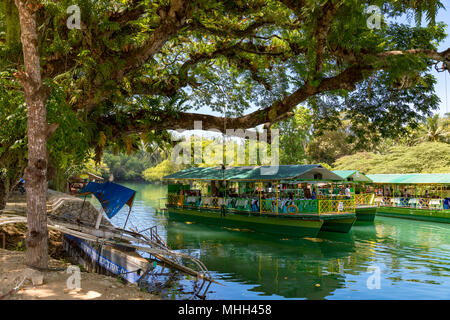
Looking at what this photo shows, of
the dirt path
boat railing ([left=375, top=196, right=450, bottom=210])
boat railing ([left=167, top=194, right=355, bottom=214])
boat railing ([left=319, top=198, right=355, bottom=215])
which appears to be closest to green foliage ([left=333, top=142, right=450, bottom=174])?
boat railing ([left=375, top=196, right=450, bottom=210])

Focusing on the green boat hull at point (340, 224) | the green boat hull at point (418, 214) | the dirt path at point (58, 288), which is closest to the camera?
the dirt path at point (58, 288)

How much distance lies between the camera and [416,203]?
26109 mm

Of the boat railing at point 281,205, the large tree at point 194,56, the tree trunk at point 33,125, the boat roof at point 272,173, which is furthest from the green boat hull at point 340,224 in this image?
the tree trunk at point 33,125

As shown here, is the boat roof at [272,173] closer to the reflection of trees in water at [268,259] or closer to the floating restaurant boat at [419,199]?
the reflection of trees in water at [268,259]

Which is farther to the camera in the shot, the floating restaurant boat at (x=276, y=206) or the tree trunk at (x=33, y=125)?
the floating restaurant boat at (x=276, y=206)

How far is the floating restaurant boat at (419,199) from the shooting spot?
24328 millimetres

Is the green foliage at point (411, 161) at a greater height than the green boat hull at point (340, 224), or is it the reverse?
the green foliage at point (411, 161)

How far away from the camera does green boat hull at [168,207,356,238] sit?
698 inches

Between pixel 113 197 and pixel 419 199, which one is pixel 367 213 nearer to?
pixel 419 199

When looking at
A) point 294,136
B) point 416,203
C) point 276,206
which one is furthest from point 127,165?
point 276,206

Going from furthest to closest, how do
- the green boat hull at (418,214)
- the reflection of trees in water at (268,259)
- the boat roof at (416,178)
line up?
the green boat hull at (418,214)
the boat roof at (416,178)
the reflection of trees in water at (268,259)

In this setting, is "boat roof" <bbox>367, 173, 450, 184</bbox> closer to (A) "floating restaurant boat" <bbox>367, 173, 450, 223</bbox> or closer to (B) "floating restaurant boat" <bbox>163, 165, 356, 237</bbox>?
(A) "floating restaurant boat" <bbox>367, 173, 450, 223</bbox>

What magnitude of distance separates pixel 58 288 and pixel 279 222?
14.0m

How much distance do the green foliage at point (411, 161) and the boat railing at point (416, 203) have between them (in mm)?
5171
